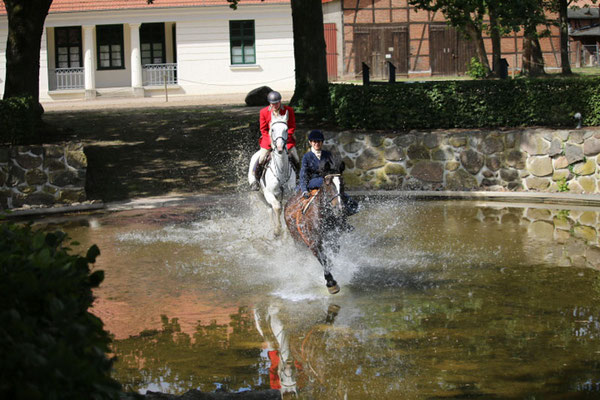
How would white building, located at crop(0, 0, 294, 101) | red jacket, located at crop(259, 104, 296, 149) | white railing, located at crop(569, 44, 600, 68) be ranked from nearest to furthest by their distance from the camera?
red jacket, located at crop(259, 104, 296, 149), white building, located at crop(0, 0, 294, 101), white railing, located at crop(569, 44, 600, 68)

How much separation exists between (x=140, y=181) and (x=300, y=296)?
10.1 metres

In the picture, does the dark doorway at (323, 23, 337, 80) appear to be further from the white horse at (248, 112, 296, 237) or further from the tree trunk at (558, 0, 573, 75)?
the white horse at (248, 112, 296, 237)

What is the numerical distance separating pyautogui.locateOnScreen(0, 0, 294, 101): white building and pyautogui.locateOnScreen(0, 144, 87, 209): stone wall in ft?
71.5

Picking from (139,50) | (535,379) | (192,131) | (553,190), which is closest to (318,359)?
(535,379)

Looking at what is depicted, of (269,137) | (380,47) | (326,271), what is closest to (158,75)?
(380,47)

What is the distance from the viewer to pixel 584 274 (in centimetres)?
1059

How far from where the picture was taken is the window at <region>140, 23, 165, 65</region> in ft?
137

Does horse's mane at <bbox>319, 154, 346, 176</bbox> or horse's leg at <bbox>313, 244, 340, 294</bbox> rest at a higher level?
horse's mane at <bbox>319, 154, 346, 176</bbox>

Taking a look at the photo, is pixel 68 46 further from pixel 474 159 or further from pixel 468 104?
pixel 474 159

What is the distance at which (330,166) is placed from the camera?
398 inches

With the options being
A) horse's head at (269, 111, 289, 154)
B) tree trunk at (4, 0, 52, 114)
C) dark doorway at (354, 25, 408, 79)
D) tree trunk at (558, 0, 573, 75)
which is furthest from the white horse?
dark doorway at (354, 25, 408, 79)

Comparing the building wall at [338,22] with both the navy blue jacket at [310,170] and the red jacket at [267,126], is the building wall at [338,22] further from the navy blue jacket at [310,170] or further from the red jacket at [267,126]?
the navy blue jacket at [310,170]

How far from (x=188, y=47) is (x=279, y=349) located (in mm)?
33944

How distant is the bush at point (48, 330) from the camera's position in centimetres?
A: 292
